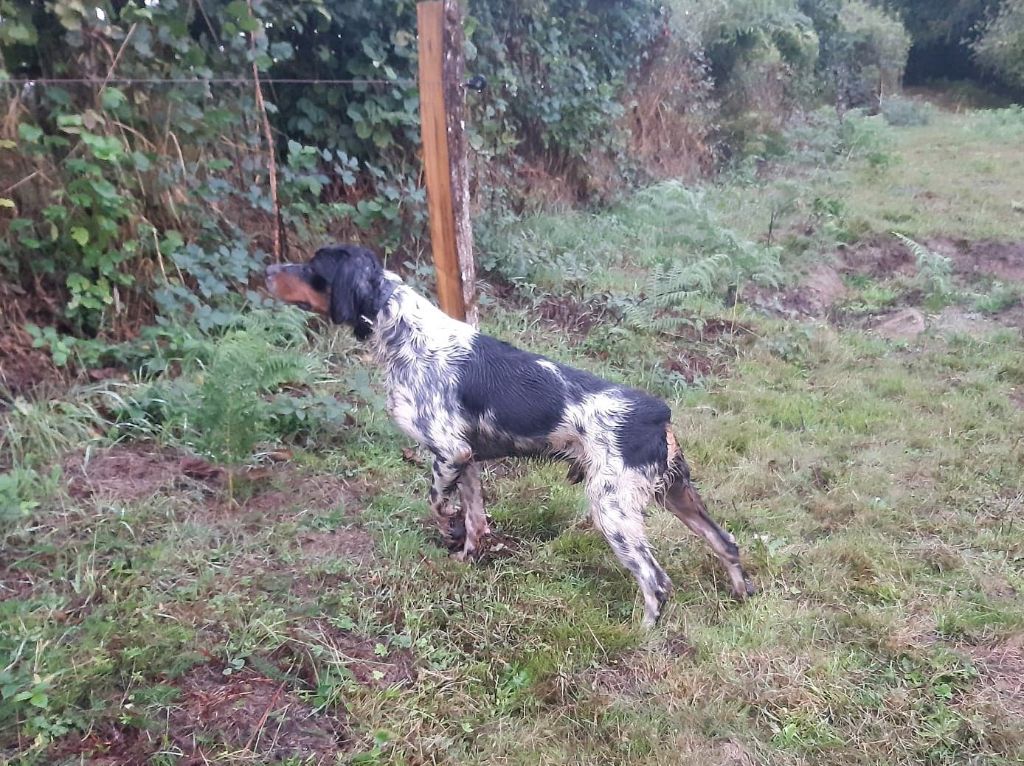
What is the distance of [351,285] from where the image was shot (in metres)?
3.93

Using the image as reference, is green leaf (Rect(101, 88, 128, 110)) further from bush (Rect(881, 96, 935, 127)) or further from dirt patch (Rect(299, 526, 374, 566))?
bush (Rect(881, 96, 935, 127))

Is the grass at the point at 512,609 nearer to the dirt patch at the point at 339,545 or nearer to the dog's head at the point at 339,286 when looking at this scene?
the dirt patch at the point at 339,545

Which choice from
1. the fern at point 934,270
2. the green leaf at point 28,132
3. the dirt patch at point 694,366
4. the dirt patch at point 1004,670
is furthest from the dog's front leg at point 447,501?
the fern at point 934,270

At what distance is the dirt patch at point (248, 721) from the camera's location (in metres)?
2.82

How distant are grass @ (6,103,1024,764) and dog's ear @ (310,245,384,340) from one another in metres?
0.99

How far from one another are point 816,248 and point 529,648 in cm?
730

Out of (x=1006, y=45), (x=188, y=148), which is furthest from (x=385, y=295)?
(x=1006, y=45)

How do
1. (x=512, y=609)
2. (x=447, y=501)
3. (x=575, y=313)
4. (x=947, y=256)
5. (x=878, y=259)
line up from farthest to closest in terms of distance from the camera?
(x=947, y=256) < (x=878, y=259) < (x=575, y=313) < (x=447, y=501) < (x=512, y=609)

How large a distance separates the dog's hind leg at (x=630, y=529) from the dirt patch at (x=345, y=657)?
3.32ft

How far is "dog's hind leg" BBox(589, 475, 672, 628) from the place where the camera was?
365 cm

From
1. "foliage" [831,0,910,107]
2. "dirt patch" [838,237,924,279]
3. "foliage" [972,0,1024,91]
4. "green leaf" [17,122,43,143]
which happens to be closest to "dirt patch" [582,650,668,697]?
"green leaf" [17,122,43,143]

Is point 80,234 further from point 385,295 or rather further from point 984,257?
point 984,257

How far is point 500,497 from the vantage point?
463 cm

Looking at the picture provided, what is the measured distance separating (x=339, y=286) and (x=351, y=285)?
0.19 ft
